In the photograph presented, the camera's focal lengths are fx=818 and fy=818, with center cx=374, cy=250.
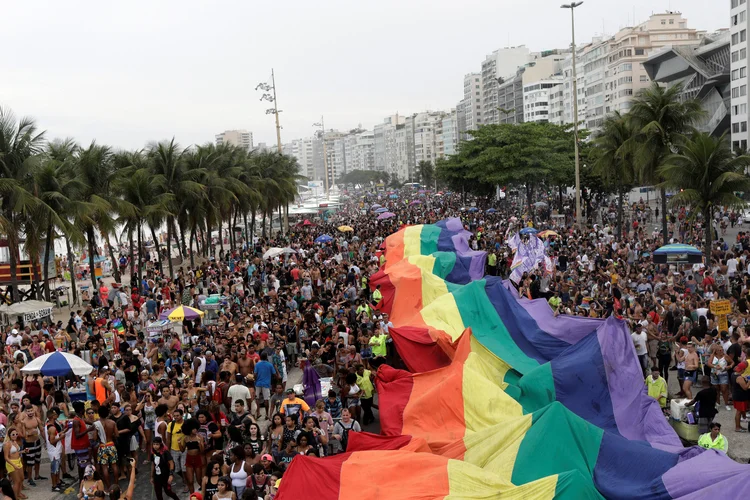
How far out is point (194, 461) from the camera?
11258 mm

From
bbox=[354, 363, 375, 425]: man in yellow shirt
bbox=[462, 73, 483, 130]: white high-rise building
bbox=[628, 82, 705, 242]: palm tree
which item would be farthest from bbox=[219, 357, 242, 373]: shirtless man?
bbox=[462, 73, 483, 130]: white high-rise building

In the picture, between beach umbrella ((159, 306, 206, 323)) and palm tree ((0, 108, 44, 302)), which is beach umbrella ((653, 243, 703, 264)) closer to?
beach umbrella ((159, 306, 206, 323))

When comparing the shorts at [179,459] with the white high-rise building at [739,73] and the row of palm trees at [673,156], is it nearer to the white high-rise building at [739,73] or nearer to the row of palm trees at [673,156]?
the row of palm trees at [673,156]

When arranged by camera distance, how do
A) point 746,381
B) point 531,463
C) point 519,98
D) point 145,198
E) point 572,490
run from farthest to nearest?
1. point 519,98
2. point 145,198
3. point 746,381
4. point 531,463
5. point 572,490

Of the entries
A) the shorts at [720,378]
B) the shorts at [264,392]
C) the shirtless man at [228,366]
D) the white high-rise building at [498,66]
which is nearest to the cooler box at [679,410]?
the shorts at [720,378]

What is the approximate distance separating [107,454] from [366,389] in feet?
14.2

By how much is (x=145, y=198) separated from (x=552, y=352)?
24.8m

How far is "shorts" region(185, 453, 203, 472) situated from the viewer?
11.2 m

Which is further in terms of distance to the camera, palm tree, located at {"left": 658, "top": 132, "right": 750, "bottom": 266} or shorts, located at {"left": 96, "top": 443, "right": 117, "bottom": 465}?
palm tree, located at {"left": 658, "top": 132, "right": 750, "bottom": 266}

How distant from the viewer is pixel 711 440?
10641 millimetres

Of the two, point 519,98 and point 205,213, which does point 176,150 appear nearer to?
point 205,213

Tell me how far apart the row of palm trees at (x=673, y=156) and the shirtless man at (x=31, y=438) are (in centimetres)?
2032

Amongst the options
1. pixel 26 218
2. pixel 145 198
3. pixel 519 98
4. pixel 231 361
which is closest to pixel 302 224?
pixel 145 198

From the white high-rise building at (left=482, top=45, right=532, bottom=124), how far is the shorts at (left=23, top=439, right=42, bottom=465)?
535 feet
